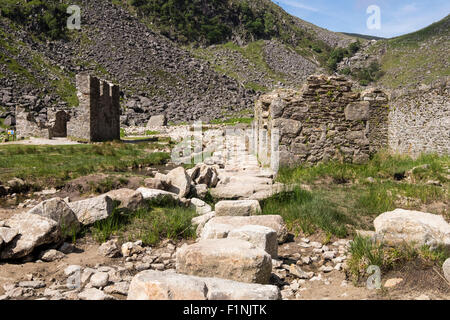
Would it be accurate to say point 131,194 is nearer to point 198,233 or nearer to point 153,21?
point 198,233

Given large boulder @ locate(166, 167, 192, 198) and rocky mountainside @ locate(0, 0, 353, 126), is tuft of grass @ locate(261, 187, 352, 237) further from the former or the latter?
rocky mountainside @ locate(0, 0, 353, 126)

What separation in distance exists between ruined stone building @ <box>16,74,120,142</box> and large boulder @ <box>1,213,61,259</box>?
14.8 metres

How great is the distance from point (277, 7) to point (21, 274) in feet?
404

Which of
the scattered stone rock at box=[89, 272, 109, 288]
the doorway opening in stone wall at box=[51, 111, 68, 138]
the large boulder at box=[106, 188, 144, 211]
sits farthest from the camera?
the doorway opening in stone wall at box=[51, 111, 68, 138]

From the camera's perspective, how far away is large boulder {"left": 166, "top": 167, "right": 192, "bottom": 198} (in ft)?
24.0

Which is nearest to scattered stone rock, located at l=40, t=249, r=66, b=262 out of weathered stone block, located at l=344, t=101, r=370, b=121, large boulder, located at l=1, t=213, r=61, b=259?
large boulder, located at l=1, t=213, r=61, b=259

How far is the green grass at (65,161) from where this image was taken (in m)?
8.98

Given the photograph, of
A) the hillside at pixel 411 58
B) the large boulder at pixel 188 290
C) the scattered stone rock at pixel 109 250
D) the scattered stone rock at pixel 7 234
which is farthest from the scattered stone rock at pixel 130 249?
the hillside at pixel 411 58

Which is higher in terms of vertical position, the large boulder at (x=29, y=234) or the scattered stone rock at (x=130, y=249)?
the large boulder at (x=29, y=234)

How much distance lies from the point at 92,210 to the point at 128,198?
29.3 inches

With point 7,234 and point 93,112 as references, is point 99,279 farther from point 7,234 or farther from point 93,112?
point 93,112

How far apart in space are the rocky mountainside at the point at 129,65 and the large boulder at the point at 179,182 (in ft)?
73.5

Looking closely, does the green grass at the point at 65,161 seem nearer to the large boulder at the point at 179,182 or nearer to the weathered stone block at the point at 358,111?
the large boulder at the point at 179,182

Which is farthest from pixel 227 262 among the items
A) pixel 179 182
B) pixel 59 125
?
pixel 59 125
